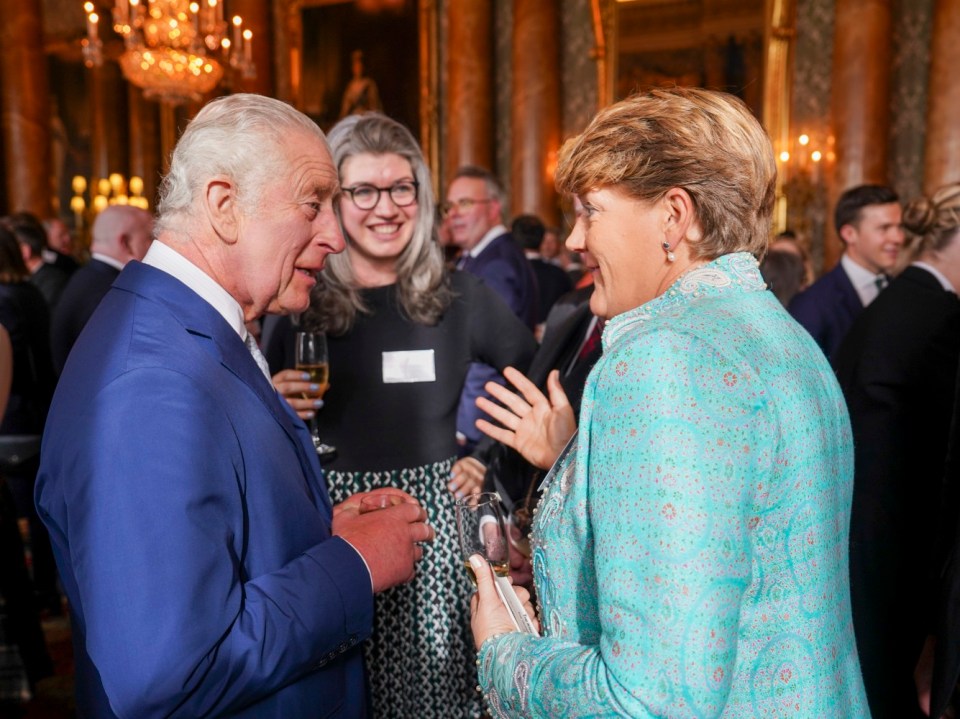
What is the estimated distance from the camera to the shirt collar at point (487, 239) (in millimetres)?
4562

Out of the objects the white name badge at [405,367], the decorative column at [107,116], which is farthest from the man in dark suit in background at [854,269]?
the decorative column at [107,116]

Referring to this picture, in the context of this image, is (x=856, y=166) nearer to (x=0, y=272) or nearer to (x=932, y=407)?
(x=932, y=407)

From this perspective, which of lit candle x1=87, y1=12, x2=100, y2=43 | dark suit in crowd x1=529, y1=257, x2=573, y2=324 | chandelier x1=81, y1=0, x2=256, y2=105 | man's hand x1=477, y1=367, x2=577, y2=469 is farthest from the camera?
chandelier x1=81, y1=0, x2=256, y2=105

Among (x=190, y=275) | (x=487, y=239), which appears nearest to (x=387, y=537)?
(x=190, y=275)

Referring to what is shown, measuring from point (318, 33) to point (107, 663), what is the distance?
1027cm

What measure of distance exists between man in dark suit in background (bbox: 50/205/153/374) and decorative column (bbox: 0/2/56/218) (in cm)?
572

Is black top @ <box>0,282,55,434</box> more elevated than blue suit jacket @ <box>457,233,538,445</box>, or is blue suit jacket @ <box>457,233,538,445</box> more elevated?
blue suit jacket @ <box>457,233,538,445</box>

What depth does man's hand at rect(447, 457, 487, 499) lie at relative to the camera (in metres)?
2.17

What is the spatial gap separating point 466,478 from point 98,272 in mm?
2708

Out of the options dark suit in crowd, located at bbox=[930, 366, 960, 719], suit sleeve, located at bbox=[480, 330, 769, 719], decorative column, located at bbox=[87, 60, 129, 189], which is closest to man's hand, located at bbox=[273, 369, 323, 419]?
suit sleeve, located at bbox=[480, 330, 769, 719]

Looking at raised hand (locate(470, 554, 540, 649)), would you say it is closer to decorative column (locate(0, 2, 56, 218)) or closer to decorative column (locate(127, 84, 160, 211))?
decorative column (locate(0, 2, 56, 218))

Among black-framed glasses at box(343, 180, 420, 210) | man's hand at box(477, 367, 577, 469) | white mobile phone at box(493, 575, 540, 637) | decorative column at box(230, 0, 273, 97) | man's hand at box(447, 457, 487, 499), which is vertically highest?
decorative column at box(230, 0, 273, 97)

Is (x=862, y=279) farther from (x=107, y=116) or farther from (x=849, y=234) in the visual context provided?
(x=107, y=116)

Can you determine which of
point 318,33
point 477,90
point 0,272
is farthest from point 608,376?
point 318,33
